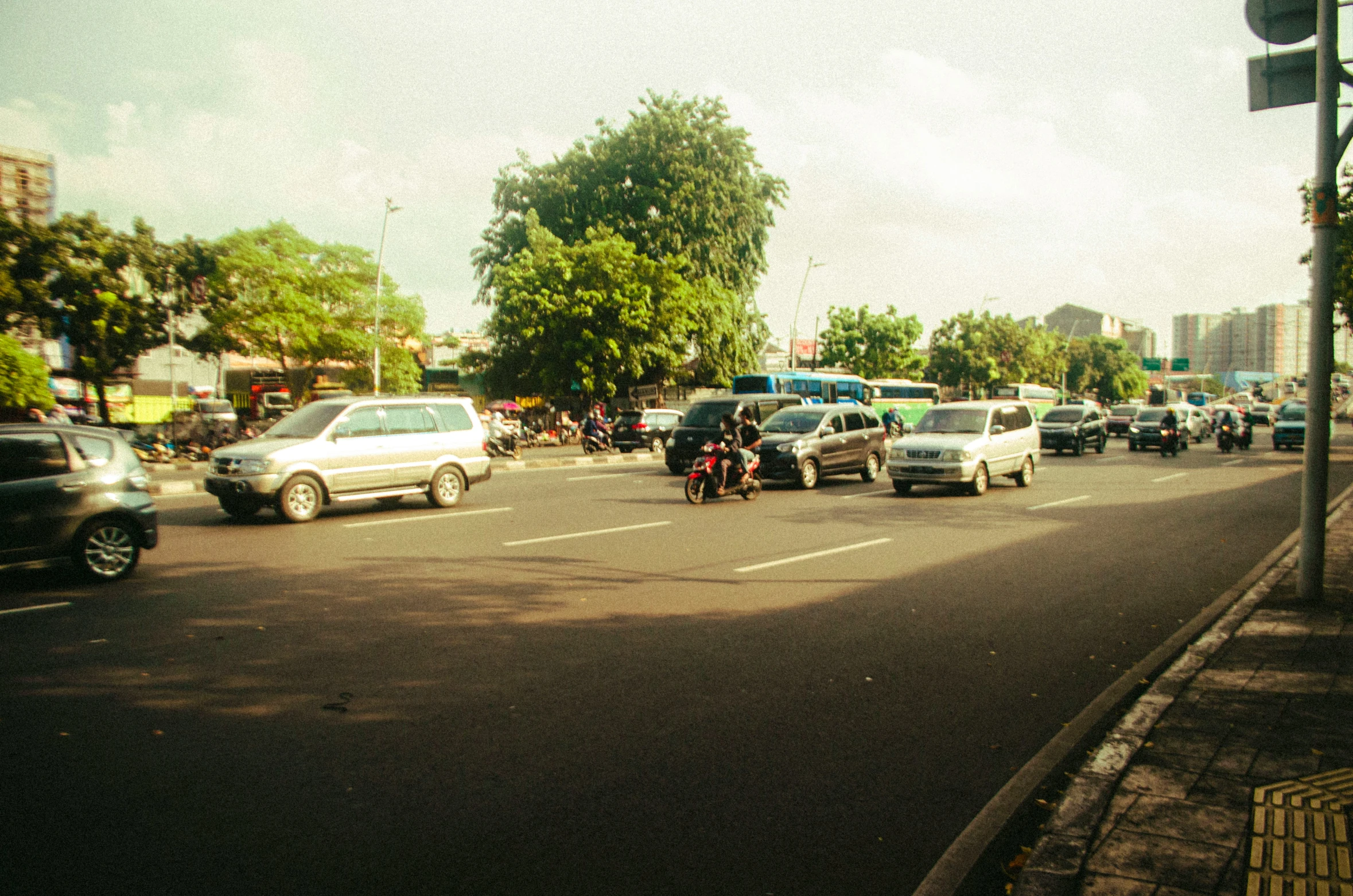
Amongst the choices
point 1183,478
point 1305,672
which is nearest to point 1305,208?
point 1183,478

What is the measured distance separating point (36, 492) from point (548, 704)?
569 centimetres

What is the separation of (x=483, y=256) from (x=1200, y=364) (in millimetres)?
191433

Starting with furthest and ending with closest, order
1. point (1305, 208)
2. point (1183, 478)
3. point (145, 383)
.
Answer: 1. point (145, 383)
2. point (1305, 208)
3. point (1183, 478)

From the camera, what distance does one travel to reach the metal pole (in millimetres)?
6754

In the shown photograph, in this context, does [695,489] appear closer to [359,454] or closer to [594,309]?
[359,454]

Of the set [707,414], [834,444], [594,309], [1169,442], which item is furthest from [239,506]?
[1169,442]

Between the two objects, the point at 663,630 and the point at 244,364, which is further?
the point at 244,364

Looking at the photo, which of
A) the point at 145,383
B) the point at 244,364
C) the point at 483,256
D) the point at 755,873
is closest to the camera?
the point at 755,873

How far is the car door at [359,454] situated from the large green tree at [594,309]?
76.2 ft

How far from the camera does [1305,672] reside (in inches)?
206

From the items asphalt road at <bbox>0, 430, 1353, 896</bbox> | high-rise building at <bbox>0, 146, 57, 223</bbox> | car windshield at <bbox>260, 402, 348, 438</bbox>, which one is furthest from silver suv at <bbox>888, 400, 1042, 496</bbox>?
high-rise building at <bbox>0, 146, 57, 223</bbox>

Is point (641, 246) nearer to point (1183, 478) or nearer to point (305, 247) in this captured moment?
point (305, 247)

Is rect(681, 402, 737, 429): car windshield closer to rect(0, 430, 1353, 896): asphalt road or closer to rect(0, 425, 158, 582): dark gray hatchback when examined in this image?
rect(0, 430, 1353, 896): asphalt road

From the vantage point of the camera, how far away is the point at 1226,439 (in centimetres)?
3158
